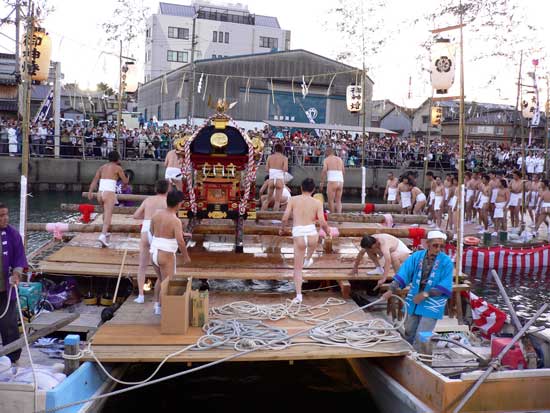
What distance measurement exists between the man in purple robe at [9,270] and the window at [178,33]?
4749 cm

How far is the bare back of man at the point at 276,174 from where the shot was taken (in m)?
13.2

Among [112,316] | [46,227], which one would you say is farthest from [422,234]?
[46,227]

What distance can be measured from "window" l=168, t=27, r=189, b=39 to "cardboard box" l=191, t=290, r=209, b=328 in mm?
47444

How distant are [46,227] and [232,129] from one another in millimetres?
3987

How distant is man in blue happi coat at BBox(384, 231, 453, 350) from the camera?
7137 millimetres

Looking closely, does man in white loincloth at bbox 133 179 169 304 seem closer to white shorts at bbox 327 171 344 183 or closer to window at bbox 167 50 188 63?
white shorts at bbox 327 171 344 183

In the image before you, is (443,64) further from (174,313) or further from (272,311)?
(174,313)

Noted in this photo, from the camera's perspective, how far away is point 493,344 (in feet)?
23.8

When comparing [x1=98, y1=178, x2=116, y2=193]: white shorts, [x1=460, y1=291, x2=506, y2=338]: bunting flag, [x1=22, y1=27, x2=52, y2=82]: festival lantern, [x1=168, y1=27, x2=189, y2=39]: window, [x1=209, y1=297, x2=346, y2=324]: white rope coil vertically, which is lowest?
[x1=460, y1=291, x2=506, y2=338]: bunting flag

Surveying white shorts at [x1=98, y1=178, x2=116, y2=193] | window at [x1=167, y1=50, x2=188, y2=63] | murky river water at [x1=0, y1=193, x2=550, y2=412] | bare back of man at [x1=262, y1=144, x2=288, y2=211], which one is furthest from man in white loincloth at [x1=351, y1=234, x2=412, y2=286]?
window at [x1=167, y1=50, x2=188, y2=63]

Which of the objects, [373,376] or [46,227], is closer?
[373,376]

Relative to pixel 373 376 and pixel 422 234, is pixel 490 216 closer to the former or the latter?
pixel 422 234

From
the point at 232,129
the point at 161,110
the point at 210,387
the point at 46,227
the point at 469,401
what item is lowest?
the point at 210,387

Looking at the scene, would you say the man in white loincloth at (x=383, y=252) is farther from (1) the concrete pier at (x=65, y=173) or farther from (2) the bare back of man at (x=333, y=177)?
(1) the concrete pier at (x=65, y=173)
